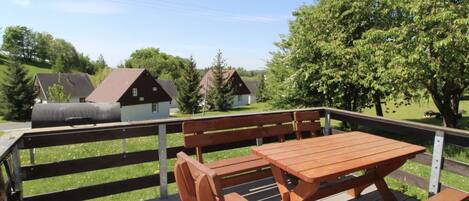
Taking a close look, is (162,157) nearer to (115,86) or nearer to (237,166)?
(237,166)

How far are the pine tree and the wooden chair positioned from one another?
45.3 metres

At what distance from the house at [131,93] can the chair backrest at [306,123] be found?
36037 mm

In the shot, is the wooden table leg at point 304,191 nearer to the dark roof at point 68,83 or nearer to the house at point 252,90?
the dark roof at point 68,83

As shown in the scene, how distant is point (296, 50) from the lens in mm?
13352

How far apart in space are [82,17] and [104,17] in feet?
5.20

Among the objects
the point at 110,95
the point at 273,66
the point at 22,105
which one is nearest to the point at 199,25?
the point at 273,66

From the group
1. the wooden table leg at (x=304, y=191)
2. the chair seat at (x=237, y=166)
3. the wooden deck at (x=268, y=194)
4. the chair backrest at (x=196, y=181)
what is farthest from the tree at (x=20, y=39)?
the chair backrest at (x=196, y=181)

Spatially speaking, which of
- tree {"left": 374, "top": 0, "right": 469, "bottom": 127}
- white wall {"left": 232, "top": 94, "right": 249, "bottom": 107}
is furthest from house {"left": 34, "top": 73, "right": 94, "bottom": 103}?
tree {"left": 374, "top": 0, "right": 469, "bottom": 127}

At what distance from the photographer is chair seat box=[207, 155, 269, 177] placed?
3.30 meters

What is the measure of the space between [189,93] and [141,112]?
6854 millimetres

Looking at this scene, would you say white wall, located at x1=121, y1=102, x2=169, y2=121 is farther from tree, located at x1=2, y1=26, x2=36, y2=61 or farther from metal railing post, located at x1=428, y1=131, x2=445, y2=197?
tree, located at x1=2, y1=26, x2=36, y2=61

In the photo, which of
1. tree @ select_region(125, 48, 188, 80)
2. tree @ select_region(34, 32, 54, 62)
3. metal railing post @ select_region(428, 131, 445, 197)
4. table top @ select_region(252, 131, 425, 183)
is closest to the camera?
table top @ select_region(252, 131, 425, 183)

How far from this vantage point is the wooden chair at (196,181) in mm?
1776

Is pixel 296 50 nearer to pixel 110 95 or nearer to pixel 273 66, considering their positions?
pixel 273 66
